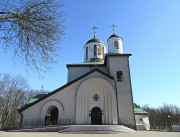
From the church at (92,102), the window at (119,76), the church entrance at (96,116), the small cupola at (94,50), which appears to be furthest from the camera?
the small cupola at (94,50)

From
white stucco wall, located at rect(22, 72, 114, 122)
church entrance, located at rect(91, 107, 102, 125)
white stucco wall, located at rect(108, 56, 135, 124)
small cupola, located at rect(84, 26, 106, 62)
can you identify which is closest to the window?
white stucco wall, located at rect(108, 56, 135, 124)

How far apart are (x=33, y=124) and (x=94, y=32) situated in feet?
63.1

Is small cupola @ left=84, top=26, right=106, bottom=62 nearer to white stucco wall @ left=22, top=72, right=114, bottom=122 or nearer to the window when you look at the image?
the window

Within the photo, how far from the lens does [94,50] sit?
2881 centimetres

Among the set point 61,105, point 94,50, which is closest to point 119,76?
point 61,105

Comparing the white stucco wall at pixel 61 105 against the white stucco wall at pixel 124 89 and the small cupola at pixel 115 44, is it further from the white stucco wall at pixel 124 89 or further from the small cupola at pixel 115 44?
the small cupola at pixel 115 44

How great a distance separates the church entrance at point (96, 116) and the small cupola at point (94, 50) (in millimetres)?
9804

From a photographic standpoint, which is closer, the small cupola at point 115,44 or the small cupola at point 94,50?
the small cupola at point 115,44

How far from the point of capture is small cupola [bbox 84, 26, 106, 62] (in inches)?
1109

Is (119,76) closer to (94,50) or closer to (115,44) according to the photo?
(115,44)

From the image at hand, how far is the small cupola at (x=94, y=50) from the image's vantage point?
28178 mm

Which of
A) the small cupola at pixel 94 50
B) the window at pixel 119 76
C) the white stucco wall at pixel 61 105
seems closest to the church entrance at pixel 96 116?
the white stucco wall at pixel 61 105

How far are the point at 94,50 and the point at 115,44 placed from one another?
16.0 ft

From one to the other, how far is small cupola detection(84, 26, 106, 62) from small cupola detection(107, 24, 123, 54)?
140 inches
